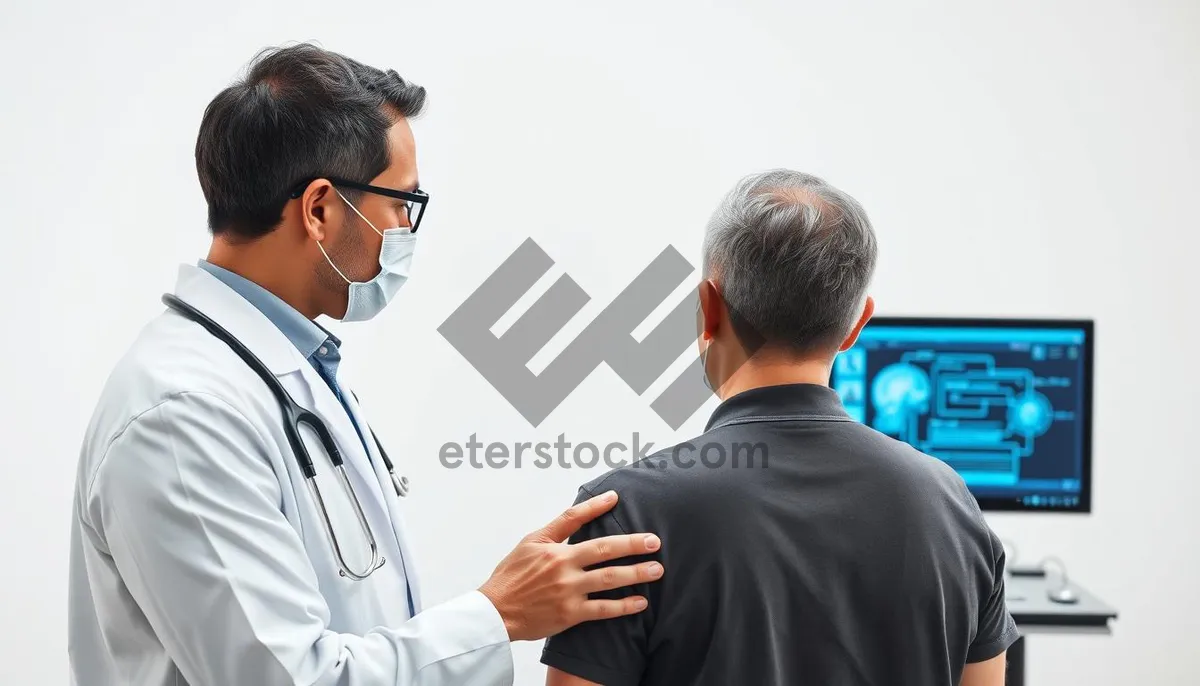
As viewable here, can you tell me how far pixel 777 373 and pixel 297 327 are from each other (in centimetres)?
65

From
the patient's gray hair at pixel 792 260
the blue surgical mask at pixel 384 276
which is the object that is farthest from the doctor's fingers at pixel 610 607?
the blue surgical mask at pixel 384 276

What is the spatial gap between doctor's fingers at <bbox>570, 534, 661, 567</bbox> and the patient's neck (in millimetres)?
197

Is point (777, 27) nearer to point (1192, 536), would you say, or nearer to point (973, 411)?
point (973, 411)

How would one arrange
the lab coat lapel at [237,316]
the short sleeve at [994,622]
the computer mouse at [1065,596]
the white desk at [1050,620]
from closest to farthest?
1. the short sleeve at [994,622]
2. the lab coat lapel at [237,316]
3. the white desk at [1050,620]
4. the computer mouse at [1065,596]

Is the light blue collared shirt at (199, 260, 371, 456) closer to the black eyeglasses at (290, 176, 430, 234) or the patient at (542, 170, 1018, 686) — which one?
the black eyeglasses at (290, 176, 430, 234)

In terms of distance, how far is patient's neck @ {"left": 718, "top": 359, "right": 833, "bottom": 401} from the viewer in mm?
999

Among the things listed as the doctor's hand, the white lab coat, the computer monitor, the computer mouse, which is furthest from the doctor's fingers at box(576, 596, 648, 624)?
the computer mouse

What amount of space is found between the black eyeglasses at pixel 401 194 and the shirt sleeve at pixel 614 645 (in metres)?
0.52

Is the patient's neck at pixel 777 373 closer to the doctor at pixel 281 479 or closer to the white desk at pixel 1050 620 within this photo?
the doctor at pixel 281 479

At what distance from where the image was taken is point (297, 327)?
125cm

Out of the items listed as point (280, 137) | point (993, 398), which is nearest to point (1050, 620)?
point (993, 398)

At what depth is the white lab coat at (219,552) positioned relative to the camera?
0.96 meters

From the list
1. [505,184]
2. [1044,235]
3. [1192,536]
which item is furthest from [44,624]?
[1192,536]

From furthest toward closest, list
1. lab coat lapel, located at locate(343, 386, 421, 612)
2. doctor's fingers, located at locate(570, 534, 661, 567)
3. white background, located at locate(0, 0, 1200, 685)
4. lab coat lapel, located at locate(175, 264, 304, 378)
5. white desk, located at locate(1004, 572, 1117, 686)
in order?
white background, located at locate(0, 0, 1200, 685) → white desk, located at locate(1004, 572, 1117, 686) → lab coat lapel, located at locate(343, 386, 421, 612) → lab coat lapel, located at locate(175, 264, 304, 378) → doctor's fingers, located at locate(570, 534, 661, 567)
